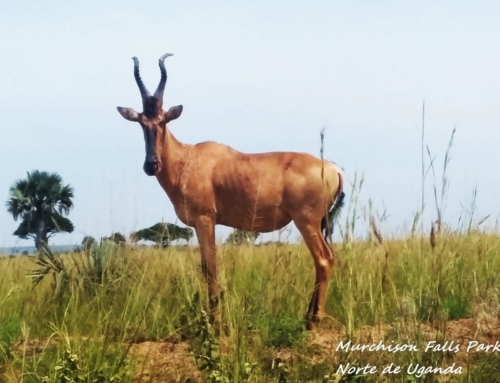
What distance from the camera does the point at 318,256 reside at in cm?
636

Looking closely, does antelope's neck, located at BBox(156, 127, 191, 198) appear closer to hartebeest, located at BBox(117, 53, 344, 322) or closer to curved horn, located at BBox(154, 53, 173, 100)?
hartebeest, located at BBox(117, 53, 344, 322)

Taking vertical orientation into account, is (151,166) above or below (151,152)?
below

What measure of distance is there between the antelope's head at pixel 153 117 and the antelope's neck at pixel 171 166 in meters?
0.11

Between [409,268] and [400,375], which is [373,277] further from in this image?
[400,375]

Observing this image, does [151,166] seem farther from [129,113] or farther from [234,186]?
[234,186]

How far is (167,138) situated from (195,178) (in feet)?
1.53

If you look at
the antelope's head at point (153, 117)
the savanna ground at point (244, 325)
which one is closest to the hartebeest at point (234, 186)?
the antelope's head at point (153, 117)

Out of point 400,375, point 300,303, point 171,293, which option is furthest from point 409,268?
point 171,293

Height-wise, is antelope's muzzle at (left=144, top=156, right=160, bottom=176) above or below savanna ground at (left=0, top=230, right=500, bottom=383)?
above

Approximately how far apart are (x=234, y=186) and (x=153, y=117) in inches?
37.8

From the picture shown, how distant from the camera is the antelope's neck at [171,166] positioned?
22.1 ft

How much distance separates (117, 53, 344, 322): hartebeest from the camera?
6430 mm

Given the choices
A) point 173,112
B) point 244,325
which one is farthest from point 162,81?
point 244,325

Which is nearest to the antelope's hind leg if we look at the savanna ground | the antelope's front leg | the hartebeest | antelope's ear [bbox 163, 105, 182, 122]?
the hartebeest
